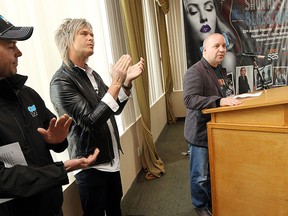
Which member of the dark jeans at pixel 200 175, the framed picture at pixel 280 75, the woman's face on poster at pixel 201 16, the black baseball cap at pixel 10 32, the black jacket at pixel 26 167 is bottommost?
the dark jeans at pixel 200 175

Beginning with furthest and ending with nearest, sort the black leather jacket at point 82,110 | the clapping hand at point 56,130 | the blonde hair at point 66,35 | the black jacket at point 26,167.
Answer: the blonde hair at point 66,35, the black leather jacket at point 82,110, the clapping hand at point 56,130, the black jacket at point 26,167

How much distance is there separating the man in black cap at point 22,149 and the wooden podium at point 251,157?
945 mm

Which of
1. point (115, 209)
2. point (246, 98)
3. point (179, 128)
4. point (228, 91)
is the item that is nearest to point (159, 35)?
point (179, 128)

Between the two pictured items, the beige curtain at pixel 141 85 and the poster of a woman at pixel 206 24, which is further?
the poster of a woman at pixel 206 24

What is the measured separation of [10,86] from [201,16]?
2.80 metres

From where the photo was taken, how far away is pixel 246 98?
5.53ft

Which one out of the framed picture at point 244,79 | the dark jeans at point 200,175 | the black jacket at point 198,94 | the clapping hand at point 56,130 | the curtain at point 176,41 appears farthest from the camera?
the curtain at point 176,41

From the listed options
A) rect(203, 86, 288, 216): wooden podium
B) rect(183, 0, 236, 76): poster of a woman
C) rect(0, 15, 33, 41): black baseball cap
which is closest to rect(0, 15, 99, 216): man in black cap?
rect(0, 15, 33, 41): black baseball cap

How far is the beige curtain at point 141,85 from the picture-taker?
8.61 feet

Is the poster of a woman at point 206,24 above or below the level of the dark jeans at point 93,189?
above

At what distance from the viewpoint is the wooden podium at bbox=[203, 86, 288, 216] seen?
55.6 inches

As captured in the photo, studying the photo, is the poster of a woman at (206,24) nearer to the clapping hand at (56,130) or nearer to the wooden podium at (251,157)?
the wooden podium at (251,157)

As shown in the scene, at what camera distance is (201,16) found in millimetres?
3184

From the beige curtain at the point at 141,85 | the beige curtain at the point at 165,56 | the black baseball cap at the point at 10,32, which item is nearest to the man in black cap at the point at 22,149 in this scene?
the black baseball cap at the point at 10,32
